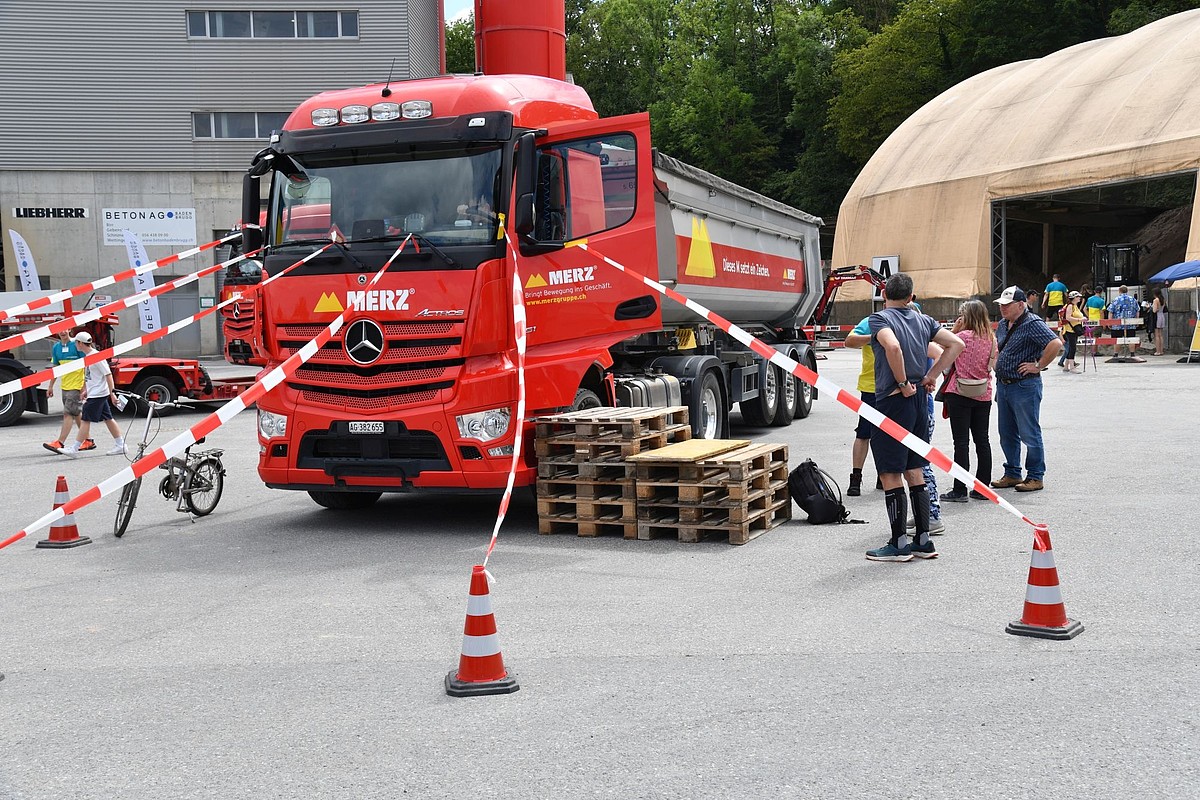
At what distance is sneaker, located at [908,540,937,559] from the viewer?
784 cm

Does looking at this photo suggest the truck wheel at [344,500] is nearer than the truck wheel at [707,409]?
Yes

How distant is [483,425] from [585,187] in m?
2.28

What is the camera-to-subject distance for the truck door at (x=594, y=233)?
934 centimetres

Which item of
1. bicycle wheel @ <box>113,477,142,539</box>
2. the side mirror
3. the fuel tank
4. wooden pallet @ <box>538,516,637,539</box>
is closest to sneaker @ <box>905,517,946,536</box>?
wooden pallet @ <box>538,516,637,539</box>

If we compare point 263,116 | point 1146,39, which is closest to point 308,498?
point 263,116

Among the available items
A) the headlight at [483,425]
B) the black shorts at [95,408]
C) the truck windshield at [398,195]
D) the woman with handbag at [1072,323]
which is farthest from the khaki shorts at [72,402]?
the woman with handbag at [1072,323]

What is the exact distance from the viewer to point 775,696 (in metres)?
5.07

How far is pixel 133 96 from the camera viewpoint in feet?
126

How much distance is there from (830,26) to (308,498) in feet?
213

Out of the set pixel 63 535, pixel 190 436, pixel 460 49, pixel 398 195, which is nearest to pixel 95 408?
pixel 63 535

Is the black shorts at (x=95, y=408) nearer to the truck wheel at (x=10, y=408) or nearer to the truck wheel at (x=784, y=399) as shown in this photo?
the truck wheel at (x=10, y=408)

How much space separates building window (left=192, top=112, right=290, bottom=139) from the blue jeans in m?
33.0

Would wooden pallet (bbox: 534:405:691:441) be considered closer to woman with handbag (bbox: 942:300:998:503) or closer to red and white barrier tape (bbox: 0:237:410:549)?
red and white barrier tape (bbox: 0:237:410:549)

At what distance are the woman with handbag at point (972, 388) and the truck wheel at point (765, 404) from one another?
5.58m
